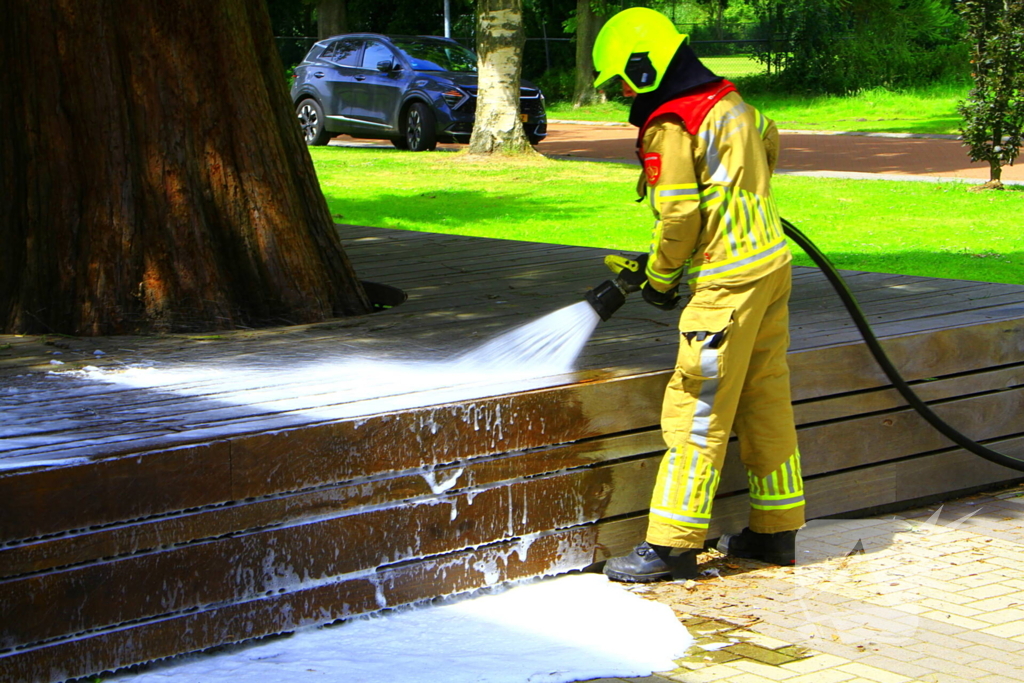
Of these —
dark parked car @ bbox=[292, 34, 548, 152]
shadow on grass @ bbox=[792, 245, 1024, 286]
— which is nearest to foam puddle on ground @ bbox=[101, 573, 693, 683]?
shadow on grass @ bbox=[792, 245, 1024, 286]

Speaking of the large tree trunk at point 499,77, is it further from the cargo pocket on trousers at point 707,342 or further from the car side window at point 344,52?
the cargo pocket on trousers at point 707,342

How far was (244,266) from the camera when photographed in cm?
548

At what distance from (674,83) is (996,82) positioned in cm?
1033

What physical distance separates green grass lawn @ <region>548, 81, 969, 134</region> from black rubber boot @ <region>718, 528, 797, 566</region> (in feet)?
66.2

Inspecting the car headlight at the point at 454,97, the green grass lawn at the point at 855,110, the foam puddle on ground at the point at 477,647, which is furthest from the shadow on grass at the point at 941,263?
the green grass lawn at the point at 855,110

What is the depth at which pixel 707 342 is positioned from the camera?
13.0 ft

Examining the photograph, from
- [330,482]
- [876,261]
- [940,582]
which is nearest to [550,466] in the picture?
[330,482]

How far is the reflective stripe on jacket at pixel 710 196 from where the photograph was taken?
3895 millimetres

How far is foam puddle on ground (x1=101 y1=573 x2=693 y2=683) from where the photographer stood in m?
3.38

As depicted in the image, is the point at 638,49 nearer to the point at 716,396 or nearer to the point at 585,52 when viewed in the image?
the point at 716,396

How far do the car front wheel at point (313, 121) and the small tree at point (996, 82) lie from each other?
431 inches

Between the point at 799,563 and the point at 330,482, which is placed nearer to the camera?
the point at 330,482

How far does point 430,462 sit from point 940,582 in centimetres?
179

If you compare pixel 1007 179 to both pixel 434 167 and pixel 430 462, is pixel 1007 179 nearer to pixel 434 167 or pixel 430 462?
pixel 434 167
